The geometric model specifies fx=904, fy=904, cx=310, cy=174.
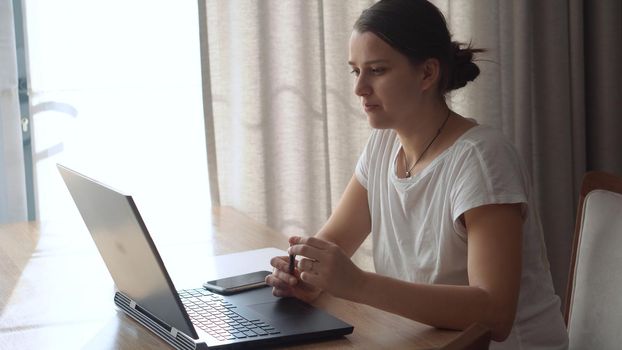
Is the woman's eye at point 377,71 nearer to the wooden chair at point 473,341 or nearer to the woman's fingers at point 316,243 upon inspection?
the woman's fingers at point 316,243

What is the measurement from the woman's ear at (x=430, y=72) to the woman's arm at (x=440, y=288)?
390mm

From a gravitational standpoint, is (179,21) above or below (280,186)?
above

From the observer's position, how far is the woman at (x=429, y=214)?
144 centimetres

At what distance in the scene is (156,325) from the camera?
1420 mm

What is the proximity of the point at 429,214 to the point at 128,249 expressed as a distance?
60 centimetres

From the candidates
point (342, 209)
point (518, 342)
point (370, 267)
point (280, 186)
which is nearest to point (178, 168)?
point (280, 186)

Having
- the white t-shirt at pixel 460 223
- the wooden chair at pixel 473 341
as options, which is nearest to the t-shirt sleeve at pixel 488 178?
the white t-shirt at pixel 460 223

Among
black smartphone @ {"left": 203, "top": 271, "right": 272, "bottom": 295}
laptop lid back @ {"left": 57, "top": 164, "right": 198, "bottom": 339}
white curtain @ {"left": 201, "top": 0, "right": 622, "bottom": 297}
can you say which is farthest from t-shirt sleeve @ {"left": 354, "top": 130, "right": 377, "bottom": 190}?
white curtain @ {"left": 201, "top": 0, "right": 622, "bottom": 297}

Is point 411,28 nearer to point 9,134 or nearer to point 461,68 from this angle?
point 461,68

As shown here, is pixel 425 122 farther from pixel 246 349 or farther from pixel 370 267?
pixel 370 267

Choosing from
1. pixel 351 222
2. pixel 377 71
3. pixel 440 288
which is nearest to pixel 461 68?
pixel 377 71

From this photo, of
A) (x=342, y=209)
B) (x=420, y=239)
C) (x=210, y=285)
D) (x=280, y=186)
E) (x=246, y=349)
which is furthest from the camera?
(x=280, y=186)

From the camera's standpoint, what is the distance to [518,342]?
65.3 inches

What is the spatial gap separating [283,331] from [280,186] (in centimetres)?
148
